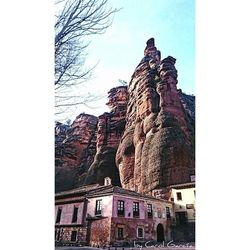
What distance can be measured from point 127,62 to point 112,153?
925 mm

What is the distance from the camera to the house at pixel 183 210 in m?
3.01

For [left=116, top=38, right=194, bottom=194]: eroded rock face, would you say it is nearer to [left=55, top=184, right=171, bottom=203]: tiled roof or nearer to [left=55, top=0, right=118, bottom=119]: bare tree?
[left=55, top=184, right=171, bottom=203]: tiled roof

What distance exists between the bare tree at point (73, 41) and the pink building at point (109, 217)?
914 millimetres

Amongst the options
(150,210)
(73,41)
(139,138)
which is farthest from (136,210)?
(73,41)

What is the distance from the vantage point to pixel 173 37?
10.9 feet

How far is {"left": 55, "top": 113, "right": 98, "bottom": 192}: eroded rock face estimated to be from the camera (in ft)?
10.6

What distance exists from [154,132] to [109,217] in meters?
0.91

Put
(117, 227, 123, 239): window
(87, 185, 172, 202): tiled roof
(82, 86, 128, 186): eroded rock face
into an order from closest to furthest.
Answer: (117, 227, 123, 239): window, (87, 185, 172, 202): tiled roof, (82, 86, 128, 186): eroded rock face

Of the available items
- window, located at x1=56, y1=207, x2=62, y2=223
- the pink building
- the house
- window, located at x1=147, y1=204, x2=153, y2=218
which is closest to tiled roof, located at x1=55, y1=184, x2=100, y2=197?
the pink building

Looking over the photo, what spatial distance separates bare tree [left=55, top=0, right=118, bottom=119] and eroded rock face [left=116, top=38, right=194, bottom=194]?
49cm

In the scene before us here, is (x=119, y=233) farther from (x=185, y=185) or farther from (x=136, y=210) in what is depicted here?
(x=185, y=185)
